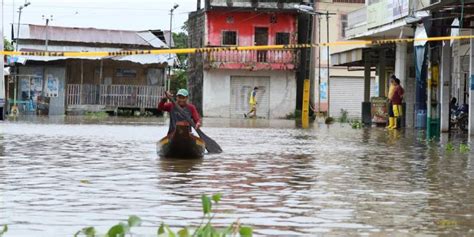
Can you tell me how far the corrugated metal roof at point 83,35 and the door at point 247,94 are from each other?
18.6ft

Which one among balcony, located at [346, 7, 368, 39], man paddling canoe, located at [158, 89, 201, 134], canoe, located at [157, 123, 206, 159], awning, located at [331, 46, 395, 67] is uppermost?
balcony, located at [346, 7, 368, 39]

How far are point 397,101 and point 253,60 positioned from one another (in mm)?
23624

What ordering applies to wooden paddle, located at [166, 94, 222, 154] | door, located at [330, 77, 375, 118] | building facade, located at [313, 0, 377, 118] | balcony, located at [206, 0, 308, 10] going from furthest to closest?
door, located at [330, 77, 375, 118], building facade, located at [313, 0, 377, 118], balcony, located at [206, 0, 308, 10], wooden paddle, located at [166, 94, 222, 154]

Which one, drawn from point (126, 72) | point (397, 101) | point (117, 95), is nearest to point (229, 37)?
point (126, 72)

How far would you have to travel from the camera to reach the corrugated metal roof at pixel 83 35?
54.0 meters

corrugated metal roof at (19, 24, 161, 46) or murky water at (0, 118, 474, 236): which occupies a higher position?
corrugated metal roof at (19, 24, 161, 46)

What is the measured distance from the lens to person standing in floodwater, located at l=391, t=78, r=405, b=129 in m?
30.8

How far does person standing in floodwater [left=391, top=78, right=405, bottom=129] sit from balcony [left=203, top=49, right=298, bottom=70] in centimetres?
2224

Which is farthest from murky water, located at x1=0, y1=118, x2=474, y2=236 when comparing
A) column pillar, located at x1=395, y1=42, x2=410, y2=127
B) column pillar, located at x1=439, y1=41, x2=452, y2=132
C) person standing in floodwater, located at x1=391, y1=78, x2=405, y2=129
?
column pillar, located at x1=395, y1=42, x2=410, y2=127

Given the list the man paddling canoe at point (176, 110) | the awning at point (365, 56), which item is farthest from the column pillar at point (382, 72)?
the man paddling canoe at point (176, 110)

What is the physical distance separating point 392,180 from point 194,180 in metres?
2.54

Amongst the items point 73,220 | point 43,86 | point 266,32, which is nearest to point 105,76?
point 43,86

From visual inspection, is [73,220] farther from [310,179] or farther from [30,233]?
[310,179]

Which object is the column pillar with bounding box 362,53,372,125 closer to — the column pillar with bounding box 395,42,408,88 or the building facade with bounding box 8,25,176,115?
the column pillar with bounding box 395,42,408,88
